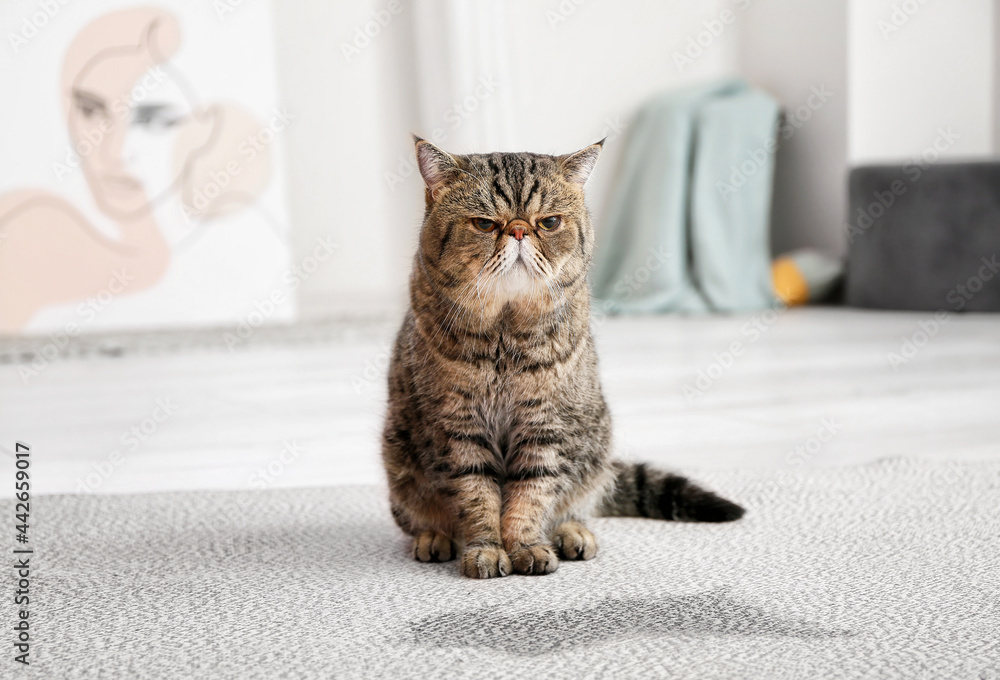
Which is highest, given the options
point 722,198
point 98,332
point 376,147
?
point 376,147

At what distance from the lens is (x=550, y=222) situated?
136cm

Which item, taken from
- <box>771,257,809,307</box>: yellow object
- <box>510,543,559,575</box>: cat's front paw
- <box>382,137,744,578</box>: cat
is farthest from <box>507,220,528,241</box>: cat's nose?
<box>771,257,809,307</box>: yellow object

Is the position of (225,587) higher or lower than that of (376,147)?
lower

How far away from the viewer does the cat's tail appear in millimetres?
1534

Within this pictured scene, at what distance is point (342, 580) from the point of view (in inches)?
52.8

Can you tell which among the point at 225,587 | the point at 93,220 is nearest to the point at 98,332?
the point at 93,220

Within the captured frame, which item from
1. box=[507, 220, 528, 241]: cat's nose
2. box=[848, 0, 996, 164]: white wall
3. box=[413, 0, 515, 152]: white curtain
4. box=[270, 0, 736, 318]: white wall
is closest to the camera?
box=[507, 220, 528, 241]: cat's nose

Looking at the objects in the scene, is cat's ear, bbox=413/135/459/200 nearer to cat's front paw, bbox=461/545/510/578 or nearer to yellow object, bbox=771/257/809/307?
cat's front paw, bbox=461/545/510/578

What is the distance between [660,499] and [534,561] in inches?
12.6

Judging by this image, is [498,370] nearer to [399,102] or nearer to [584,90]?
[399,102]

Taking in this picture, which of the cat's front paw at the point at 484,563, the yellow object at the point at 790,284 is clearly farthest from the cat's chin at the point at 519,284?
the yellow object at the point at 790,284

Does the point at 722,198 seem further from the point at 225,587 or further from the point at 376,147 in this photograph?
the point at 225,587

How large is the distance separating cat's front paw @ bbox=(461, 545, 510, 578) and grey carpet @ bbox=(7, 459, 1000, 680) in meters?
0.02

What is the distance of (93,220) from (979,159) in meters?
3.53
